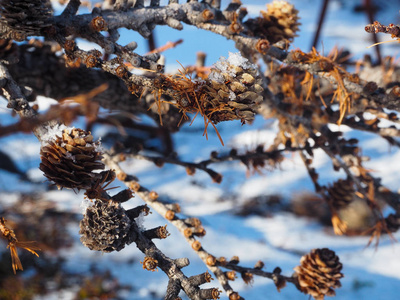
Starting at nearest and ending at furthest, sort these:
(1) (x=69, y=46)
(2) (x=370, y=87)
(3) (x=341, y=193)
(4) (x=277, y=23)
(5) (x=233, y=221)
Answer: (1) (x=69, y=46), (2) (x=370, y=87), (4) (x=277, y=23), (3) (x=341, y=193), (5) (x=233, y=221)

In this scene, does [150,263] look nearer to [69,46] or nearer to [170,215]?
[170,215]

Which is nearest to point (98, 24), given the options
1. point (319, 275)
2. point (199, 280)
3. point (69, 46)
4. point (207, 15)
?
point (69, 46)

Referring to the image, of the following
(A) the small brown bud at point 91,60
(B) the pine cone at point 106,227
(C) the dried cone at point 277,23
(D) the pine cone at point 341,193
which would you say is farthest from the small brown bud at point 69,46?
(D) the pine cone at point 341,193

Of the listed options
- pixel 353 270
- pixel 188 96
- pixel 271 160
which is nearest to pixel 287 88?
pixel 271 160

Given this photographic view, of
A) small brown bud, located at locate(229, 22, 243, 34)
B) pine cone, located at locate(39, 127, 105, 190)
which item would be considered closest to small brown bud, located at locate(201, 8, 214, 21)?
small brown bud, located at locate(229, 22, 243, 34)

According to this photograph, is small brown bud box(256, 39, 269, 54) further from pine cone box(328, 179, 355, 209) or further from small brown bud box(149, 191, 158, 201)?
pine cone box(328, 179, 355, 209)
